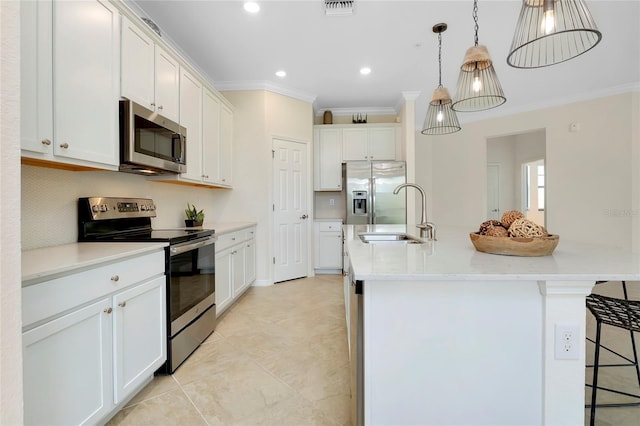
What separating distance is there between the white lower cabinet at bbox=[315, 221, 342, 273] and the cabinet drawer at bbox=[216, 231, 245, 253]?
62.1 inches

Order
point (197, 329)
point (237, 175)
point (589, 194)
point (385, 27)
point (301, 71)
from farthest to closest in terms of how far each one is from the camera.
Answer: point (589, 194) → point (237, 175) → point (301, 71) → point (385, 27) → point (197, 329)

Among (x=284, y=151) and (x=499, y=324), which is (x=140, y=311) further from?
(x=284, y=151)

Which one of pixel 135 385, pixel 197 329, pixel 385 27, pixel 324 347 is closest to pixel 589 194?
pixel 385 27

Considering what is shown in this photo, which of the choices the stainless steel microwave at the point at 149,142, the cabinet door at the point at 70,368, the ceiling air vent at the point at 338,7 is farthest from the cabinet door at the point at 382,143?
the cabinet door at the point at 70,368

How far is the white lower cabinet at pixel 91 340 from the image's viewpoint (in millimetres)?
1025

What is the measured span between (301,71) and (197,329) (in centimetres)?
311

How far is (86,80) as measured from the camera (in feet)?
4.94

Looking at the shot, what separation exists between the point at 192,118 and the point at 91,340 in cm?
210

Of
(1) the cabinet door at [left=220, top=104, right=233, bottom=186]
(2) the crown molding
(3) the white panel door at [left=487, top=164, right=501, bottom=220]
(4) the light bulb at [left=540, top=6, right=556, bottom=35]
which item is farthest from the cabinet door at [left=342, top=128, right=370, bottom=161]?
(3) the white panel door at [left=487, top=164, right=501, bottom=220]

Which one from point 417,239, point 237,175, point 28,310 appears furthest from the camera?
point 237,175

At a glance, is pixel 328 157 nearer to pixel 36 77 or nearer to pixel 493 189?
pixel 36 77

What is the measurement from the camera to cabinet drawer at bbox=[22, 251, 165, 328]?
3.31 feet

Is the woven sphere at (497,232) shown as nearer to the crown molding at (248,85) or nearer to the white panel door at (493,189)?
the crown molding at (248,85)

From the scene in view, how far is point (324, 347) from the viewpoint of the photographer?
2.18 m
